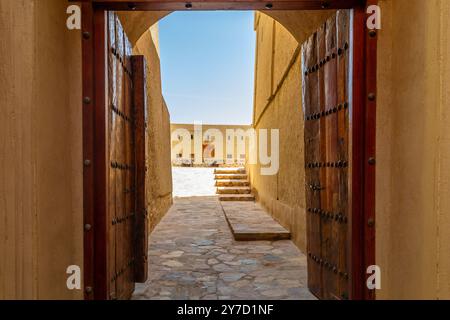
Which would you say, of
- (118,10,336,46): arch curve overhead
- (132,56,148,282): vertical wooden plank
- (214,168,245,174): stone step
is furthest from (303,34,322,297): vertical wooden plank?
(214,168,245,174): stone step

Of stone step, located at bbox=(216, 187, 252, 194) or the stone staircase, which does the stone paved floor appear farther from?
stone step, located at bbox=(216, 187, 252, 194)

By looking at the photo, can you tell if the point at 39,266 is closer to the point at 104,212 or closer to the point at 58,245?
the point at 58,245

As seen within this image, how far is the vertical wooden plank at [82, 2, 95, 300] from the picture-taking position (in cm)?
205

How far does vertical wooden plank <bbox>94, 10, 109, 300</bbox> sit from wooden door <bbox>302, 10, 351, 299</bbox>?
1593 millimetres

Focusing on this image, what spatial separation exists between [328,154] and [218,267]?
2.01 m

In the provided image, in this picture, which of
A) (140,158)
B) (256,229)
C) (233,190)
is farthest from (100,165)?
(233,190)

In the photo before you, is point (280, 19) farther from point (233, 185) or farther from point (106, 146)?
point (233, 185)

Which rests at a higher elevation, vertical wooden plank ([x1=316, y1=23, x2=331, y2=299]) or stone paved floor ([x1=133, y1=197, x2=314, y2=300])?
vertical wooden plank ([x1=316, y1=23, x2=331, y2=299])

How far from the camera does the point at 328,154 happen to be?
2.61 meters

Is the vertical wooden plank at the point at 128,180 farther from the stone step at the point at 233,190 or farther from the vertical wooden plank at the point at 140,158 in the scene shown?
the stone step at the point at 233,190

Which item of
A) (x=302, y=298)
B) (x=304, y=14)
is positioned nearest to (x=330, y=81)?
(x=304, y=14)

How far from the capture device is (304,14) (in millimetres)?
3807
